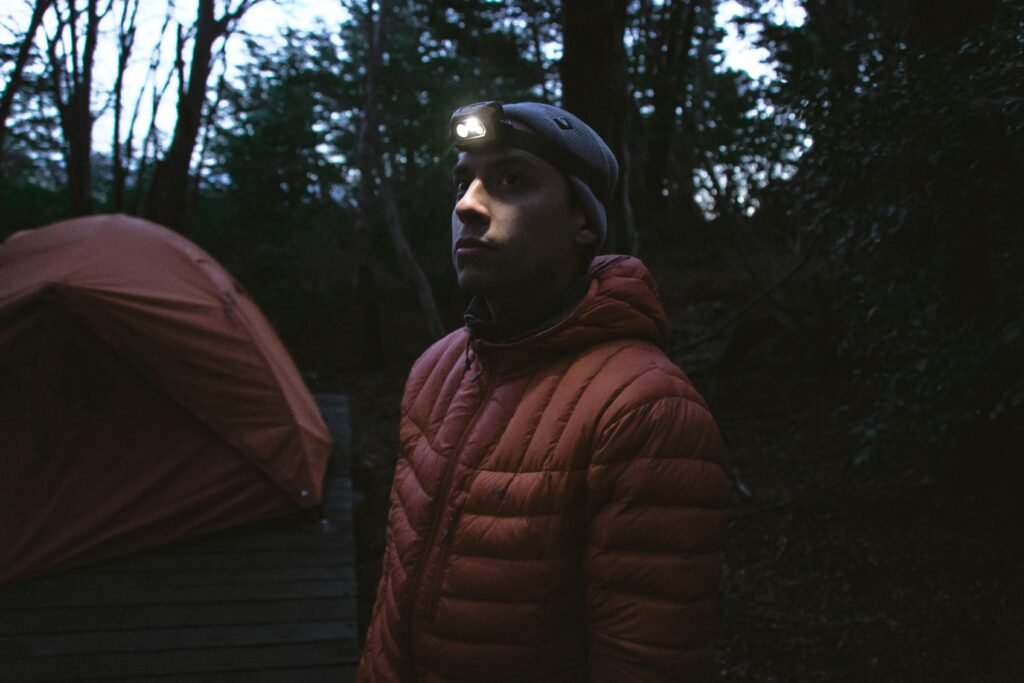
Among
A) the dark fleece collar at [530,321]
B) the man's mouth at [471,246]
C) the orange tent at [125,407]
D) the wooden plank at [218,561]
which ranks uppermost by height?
the man's mouth at [471,246]

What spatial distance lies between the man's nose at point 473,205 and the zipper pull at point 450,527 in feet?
1.90

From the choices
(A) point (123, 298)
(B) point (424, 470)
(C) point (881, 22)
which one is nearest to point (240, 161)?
(A) point (123, 298)

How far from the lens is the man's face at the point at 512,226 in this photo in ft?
4.80

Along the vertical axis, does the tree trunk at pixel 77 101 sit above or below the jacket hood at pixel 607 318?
above

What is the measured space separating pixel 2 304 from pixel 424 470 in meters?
3.80

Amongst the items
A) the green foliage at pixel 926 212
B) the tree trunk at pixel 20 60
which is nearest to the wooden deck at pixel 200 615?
the green foliage at pixel 926 212

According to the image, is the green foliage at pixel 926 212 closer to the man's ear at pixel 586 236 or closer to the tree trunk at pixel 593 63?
the tree trunk at pixel 593 63

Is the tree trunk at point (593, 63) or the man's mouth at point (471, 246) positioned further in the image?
the tree trunk at point (593, 63)

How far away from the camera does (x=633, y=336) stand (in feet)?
4.96

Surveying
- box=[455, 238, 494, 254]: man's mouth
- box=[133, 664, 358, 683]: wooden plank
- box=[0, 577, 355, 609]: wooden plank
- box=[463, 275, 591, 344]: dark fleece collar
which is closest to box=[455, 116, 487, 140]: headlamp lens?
box=[455, 238, 494, 254]: man's mouth

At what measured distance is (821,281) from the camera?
715 cm

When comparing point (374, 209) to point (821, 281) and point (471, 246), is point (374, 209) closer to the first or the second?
point (821, 281)

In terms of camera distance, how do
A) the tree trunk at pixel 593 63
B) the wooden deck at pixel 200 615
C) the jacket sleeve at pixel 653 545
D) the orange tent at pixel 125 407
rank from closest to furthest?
the jacket sleeve at pixel 653 545, the tree trunk at pixel 593 63, the wooden deck at pixel 200 615, the orange tent at pixel 125 407

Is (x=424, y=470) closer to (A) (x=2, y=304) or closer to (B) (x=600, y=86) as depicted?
(B) (x=600, y=86)
